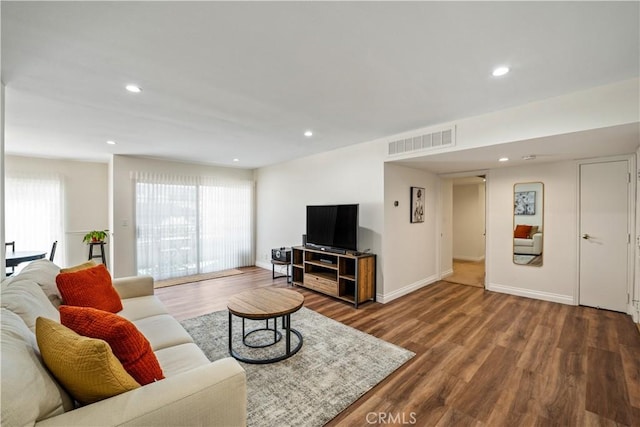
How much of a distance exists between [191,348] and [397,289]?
10.5 feet

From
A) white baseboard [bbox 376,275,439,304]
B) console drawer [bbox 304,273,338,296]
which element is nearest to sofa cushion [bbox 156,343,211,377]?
console drawer [bbox 304,273,338,296]

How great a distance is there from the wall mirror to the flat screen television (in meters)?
2.68

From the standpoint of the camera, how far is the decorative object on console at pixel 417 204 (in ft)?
14.9

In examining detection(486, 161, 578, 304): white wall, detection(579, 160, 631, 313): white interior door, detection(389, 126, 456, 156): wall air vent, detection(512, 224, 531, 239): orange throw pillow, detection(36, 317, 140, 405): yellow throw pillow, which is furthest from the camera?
detection(512, 224, 531, 239): orange throw pillow

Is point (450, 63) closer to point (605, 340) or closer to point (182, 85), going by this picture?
point (182, 85)

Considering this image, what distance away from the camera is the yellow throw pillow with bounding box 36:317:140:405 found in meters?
1.05

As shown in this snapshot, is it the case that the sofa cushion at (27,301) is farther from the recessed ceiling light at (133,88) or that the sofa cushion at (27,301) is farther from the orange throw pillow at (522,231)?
the orange throw pillow at (522,231)

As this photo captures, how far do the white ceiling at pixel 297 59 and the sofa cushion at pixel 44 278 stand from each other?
153cm

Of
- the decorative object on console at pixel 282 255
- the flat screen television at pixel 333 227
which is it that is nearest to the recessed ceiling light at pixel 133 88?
the flat screen television at pixel 333 227

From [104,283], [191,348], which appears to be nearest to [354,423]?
[191,348]

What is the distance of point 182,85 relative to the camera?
7.52 ft

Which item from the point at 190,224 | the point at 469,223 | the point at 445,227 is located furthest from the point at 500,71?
the point at 469,223

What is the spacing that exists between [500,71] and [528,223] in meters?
3.16

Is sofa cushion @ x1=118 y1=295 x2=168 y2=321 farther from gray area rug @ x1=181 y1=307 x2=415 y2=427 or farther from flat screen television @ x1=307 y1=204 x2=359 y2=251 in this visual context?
flat screen television @ x1=307 y1=204 x2=359 y2=251
